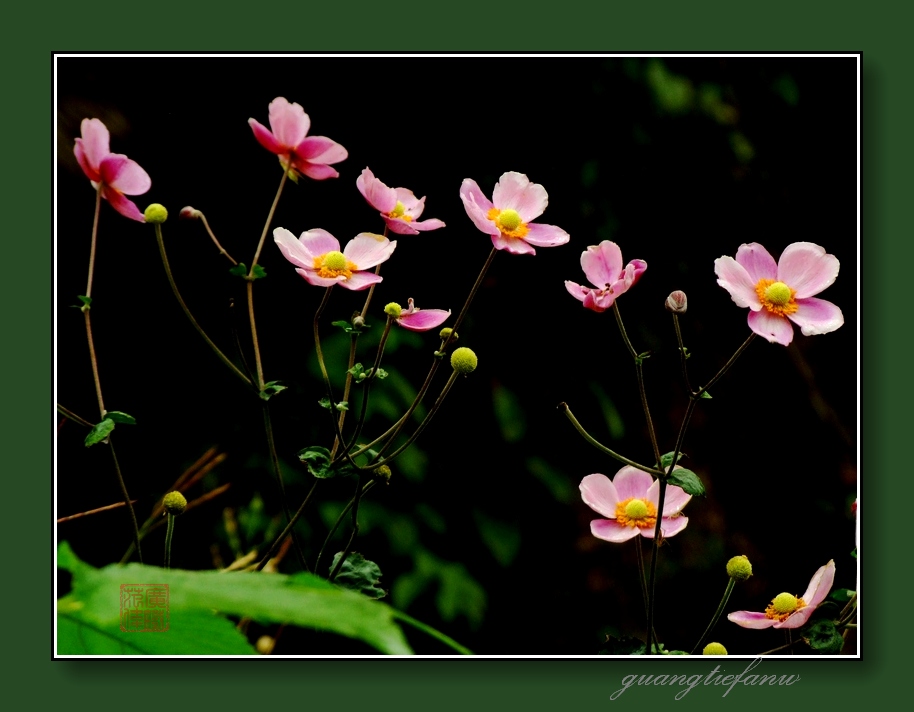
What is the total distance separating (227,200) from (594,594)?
637 mm

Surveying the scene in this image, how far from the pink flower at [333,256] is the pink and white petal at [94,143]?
6.3 inches

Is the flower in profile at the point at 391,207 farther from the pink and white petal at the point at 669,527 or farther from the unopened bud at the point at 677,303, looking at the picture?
the pink and white petal at the point at 669,527

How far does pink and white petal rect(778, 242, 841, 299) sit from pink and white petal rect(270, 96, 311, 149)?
0.43 meters

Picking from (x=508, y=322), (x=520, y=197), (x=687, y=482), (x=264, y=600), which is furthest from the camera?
(x=508, y=322)

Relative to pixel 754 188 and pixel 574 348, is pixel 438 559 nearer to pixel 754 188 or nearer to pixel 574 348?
pixel 574 348

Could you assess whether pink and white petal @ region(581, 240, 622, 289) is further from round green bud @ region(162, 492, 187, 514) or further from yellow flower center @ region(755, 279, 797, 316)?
round green bud @ region(162, 492, 187, 514)

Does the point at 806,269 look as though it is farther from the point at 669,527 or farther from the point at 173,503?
the point at 173,503

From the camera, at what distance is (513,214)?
83cm

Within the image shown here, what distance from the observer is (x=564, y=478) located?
44.3 inches

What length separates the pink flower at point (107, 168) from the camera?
2.60 ft

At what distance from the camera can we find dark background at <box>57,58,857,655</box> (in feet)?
3.21

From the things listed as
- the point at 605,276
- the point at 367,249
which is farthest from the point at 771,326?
the point at 367,249

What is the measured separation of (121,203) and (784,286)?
576 millimetres

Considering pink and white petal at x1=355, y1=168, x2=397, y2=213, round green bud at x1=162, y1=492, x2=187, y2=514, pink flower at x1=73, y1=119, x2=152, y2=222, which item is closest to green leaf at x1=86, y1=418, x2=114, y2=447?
round green bud at x1=162, y1=492, x2=187, y2=514
